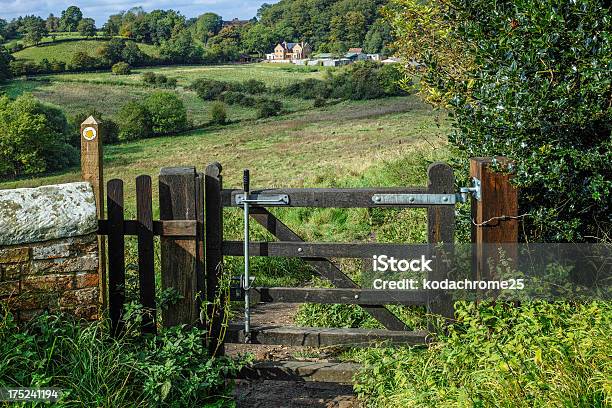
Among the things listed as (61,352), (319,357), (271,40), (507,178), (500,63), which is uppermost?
(271,40)

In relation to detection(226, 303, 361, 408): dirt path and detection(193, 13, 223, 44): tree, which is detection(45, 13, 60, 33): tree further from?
detection(226, 303, 361, 408): dirt path

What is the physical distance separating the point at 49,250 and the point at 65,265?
135 mm

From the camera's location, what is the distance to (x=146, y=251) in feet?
16.8

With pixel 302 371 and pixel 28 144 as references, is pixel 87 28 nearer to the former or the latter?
pixel 28 144

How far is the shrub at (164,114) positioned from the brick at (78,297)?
18810 millimetres

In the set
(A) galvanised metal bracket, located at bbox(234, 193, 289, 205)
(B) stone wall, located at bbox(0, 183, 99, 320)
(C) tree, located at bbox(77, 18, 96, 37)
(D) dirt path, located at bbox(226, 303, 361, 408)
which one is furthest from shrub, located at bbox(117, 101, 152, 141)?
(B) stone wall, located at bbox(0, 183, 99, 320)

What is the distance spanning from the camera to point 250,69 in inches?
1136

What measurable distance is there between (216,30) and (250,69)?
3893mm

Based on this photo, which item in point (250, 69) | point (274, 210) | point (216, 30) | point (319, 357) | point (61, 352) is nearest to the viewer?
point (61, 352)

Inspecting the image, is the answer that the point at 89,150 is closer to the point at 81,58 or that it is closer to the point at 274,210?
the point at 274,210

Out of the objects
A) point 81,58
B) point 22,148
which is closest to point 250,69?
point 81,58

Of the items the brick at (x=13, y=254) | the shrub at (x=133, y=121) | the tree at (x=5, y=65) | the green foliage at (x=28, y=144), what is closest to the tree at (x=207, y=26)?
the tree at (x=5, y=65)

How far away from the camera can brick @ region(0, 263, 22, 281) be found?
4664 mm

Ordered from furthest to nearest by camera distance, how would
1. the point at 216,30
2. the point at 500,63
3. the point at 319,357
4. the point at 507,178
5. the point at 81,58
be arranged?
the point at 216,30 → the point at 81,58 → the point at 319,357 → the point at 500,63 → the point at 507,178
